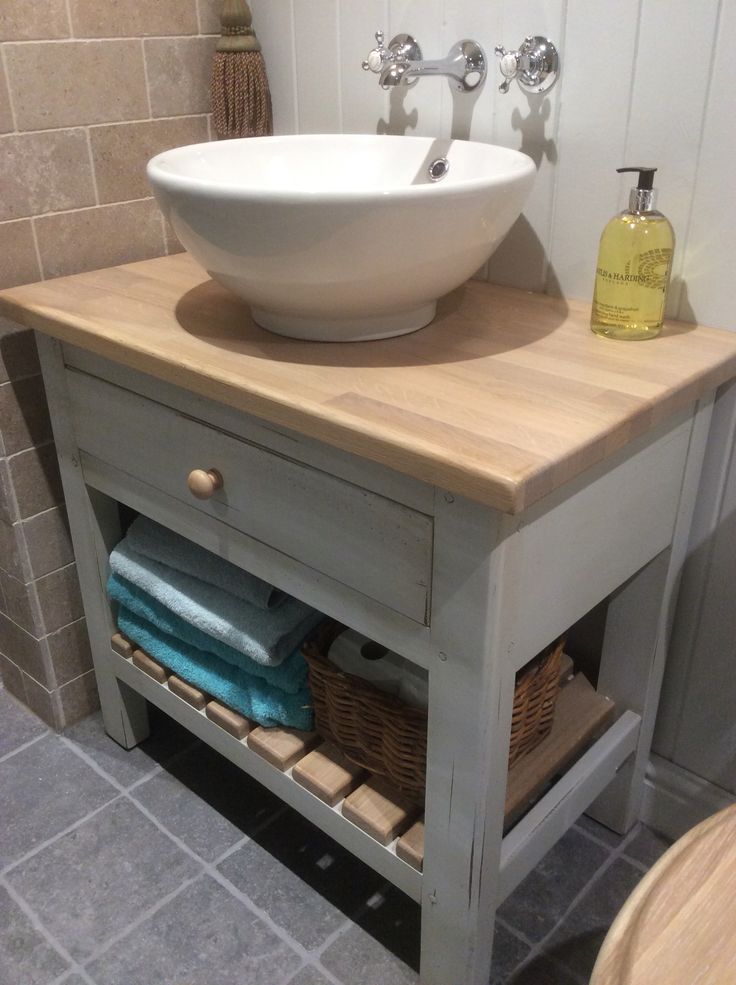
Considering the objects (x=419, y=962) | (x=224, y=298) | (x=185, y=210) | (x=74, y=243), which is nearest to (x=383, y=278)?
(x=185, y=210)

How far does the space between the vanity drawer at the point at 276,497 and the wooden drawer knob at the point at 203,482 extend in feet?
0.04

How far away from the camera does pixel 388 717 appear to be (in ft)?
3.35

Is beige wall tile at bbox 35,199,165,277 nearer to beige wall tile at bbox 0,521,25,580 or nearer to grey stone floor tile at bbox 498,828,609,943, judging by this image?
beige wall tile at bbox 0,521,25,580

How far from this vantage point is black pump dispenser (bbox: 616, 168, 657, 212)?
93cm

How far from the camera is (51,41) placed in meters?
1.18

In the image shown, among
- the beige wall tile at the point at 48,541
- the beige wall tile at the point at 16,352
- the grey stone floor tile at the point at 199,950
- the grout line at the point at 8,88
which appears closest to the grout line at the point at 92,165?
the grout line at the point at 8,88

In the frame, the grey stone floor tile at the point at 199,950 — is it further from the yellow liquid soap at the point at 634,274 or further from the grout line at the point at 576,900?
the yellow liquid soap at the point at 634,274

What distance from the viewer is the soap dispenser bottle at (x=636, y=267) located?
943 millimetres

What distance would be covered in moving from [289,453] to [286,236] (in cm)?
21

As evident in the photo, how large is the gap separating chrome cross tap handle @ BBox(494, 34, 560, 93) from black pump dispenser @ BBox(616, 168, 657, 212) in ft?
0.62

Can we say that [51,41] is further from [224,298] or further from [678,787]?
[678,787]

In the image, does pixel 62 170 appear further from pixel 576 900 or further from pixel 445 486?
pixel 576 900

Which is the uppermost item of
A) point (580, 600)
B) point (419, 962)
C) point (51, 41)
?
point (51, 41)

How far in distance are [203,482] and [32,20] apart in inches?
27.2
